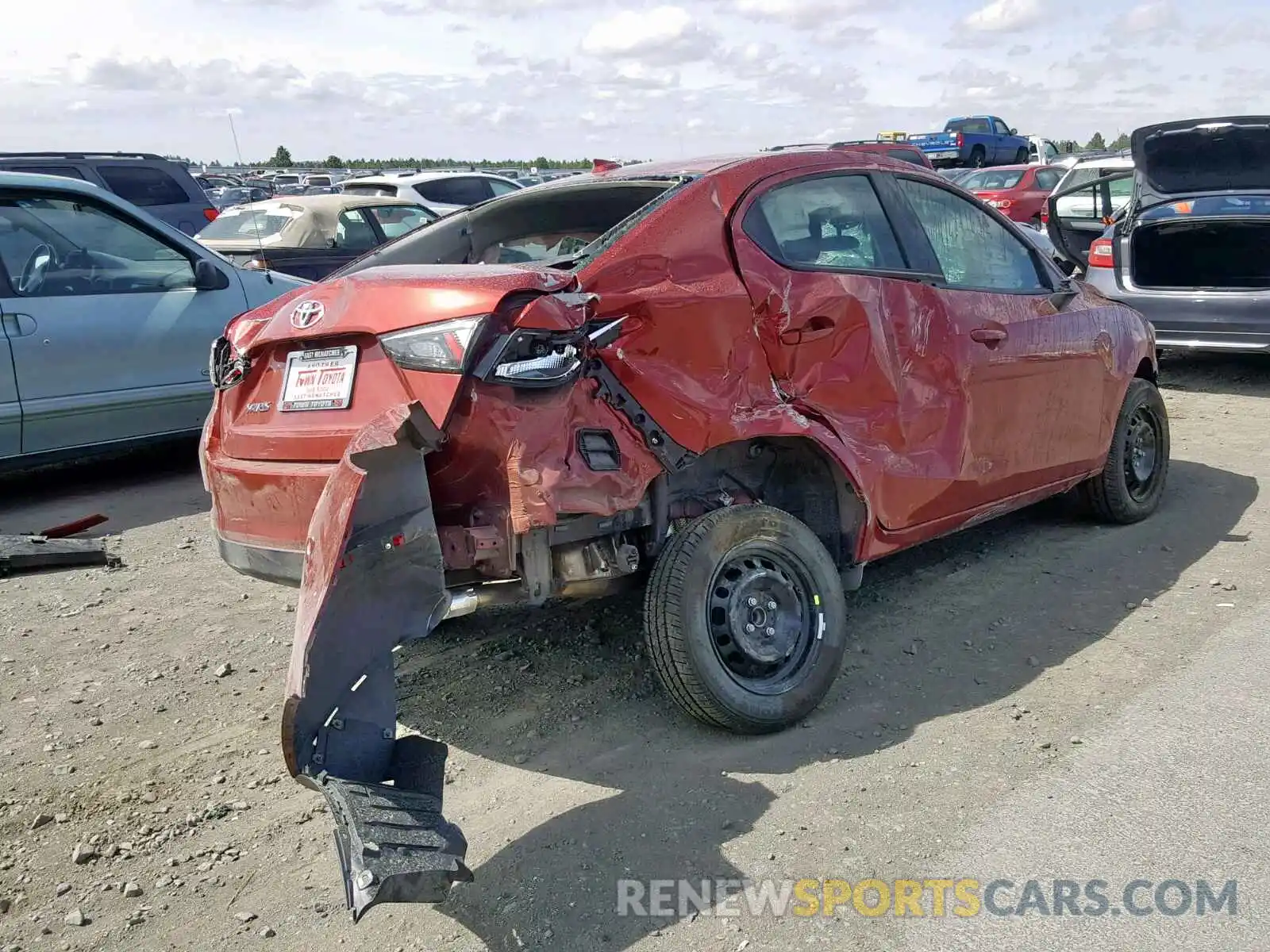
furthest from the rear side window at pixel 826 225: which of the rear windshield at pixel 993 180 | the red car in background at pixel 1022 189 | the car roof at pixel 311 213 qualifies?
the rear windshield at pixel 993 180

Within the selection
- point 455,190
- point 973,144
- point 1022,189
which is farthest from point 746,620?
point 973,144

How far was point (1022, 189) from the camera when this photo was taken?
19.9 meters

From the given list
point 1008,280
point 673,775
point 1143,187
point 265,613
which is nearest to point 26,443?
point 265,613

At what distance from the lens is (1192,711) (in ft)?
12.2

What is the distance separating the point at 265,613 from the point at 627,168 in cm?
234

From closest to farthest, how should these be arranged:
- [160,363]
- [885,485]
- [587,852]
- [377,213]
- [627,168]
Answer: [587,852] → [885,485] → [627,168] → [160,363] → [377,213]

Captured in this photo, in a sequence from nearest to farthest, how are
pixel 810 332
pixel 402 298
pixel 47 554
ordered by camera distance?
1. pixel 402 298
2. pixel 810 332
3. pixel 47 554

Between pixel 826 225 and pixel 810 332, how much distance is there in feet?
1.60

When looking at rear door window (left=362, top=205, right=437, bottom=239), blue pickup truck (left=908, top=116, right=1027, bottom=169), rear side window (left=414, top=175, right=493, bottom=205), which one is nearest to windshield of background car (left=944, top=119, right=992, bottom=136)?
blue pickup truck (left=908, top=116, right=1027, bottom=169)

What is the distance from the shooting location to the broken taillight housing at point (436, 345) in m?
3.18

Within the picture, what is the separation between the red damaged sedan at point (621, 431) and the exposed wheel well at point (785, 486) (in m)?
0.01

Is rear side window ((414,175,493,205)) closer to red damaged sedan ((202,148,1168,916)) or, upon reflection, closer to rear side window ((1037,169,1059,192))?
rear side window ((1037,169,1059,192))

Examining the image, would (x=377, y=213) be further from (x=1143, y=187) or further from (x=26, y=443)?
(x=1143, y=187)

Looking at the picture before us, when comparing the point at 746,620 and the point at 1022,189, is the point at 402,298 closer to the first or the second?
the point at 746,620
